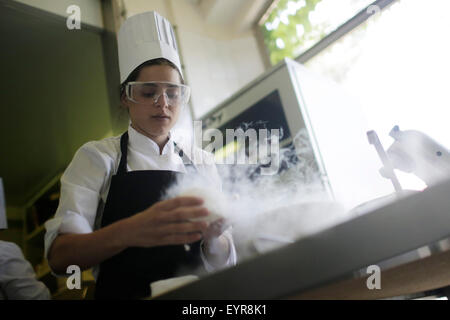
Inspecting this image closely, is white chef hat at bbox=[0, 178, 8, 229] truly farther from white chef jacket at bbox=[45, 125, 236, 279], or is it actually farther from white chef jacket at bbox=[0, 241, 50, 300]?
white chef jacket at bbox=[45, 125, 236, 279]

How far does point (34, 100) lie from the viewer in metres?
1.07

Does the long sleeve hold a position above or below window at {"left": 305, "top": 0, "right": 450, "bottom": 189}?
below

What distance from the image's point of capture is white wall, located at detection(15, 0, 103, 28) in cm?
109


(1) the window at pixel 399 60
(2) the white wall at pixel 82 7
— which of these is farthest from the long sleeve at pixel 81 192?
(1) the window at pixel 399 60

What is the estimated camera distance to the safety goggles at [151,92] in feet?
2.83

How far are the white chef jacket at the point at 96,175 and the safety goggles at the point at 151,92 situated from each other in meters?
0.09

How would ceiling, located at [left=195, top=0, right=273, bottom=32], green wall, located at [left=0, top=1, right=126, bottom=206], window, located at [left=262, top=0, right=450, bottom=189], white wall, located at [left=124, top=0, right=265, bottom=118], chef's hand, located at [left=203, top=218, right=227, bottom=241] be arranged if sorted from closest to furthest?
chef's hand, located at [left=203, top=218, right=227, bottom=241] < green wall, located at [left=0, top=1, right=126, bottom=206] < window, located at [left=262, top=0, right=450, bottom=189] < white wall, located at [left=124, top=0, right=265, bottom=118] < ceiling, located at [left=195, top=0, right=273, bottom=32]

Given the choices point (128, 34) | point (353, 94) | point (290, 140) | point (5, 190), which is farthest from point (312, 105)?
point (5, 190)

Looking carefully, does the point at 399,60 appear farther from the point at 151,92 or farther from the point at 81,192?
the point at 81,192

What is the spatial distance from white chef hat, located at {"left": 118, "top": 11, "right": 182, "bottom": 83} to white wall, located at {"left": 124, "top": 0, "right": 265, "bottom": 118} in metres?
0.13

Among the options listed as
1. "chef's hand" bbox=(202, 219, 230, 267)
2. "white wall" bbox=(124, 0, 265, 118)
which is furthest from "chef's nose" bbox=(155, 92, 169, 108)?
"white wall" bbox=(124, 0, 265, 118)

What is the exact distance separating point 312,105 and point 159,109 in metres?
1.02

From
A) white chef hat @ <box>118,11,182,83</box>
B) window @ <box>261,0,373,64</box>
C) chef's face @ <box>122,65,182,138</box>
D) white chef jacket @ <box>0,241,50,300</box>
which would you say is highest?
window @ <box>261,0,373,64</box>

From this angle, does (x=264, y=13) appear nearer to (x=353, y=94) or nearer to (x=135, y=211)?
(x=353, y=94)
